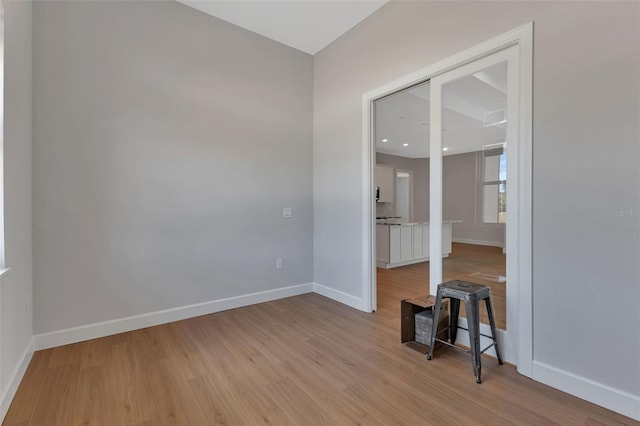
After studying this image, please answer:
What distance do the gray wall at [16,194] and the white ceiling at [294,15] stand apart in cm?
159

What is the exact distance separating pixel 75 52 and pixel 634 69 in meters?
3.99

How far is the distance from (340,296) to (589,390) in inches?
91.0

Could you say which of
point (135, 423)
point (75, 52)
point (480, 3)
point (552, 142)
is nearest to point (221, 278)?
point (135, 423)

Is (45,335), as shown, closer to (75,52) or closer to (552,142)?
(75,52)

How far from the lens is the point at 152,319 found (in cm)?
294

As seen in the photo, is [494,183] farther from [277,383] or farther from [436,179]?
[277,383]

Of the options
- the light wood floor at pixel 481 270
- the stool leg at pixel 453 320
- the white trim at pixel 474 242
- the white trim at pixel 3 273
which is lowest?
the stool leg at pixel 453 320

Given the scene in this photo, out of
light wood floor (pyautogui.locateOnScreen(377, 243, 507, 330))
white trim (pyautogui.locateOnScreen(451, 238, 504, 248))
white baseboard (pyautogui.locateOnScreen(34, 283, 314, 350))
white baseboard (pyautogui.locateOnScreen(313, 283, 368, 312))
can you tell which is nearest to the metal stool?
light wood floor (pyautogui.locateOnScreen(377, 243, 507, 330))

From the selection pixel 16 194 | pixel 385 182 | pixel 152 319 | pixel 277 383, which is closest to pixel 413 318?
pixel 277 383

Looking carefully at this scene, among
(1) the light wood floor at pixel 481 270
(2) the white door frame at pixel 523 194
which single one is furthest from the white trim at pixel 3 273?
(2) the white door frame at pixel 523 194

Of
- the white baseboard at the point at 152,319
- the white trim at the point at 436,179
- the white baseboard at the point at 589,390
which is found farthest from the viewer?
the white trim at the point at 436,179

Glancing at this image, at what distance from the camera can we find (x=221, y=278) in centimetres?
336

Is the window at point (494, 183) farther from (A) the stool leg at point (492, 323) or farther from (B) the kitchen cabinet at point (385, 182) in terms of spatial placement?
(B) the kitchen cabinet at point (385, 182)

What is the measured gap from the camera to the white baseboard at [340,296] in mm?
3380
